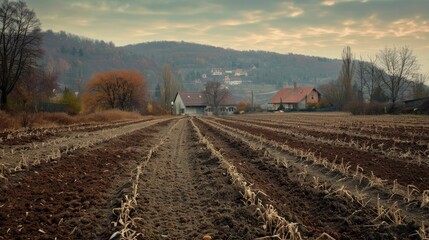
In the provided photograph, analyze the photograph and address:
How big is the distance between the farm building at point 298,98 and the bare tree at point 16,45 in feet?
243

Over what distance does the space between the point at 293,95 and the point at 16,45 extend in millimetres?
81931

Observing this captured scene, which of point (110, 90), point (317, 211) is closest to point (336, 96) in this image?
point (110, 90)

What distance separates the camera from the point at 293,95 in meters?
108

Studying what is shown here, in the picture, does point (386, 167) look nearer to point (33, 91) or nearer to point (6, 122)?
point (6, 122)

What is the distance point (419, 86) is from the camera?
2798 inches

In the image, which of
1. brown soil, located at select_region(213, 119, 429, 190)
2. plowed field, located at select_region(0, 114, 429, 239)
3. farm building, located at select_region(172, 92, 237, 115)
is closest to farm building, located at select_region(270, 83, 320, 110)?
farm building, located at select_region(172, 92, 237, 115)

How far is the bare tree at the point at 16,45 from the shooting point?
37156 millimetres

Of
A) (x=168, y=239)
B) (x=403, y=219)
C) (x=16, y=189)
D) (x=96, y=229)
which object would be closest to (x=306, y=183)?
(x=403, y=219)

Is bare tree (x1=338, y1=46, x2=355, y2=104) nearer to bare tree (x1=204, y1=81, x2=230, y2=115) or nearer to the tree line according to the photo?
the tree line

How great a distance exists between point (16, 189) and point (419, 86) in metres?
77.5

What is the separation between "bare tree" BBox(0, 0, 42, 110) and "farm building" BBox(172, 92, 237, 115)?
70513 millimetres

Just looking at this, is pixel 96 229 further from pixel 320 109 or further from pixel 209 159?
pixel 320 109

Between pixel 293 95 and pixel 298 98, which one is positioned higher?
pixel 293 95

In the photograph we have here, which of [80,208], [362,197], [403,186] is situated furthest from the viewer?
[403,186]
